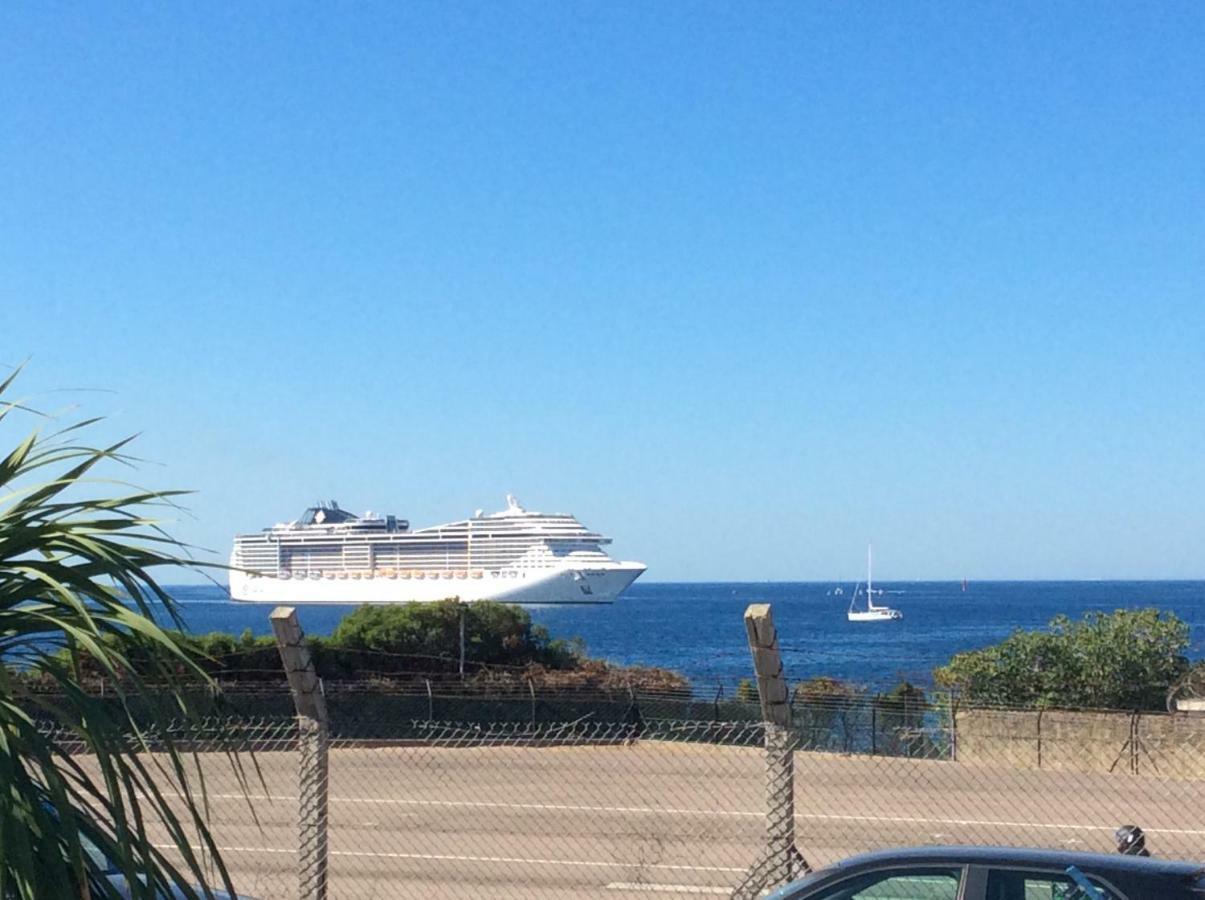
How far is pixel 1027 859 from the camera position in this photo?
5.00 metres

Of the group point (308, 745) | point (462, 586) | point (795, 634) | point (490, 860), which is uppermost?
point (308, 745)

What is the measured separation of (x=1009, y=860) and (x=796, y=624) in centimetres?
13209

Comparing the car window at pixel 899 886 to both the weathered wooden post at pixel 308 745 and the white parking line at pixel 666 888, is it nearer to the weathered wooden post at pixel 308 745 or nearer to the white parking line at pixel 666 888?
the weathered wooden post at pixel 308 745

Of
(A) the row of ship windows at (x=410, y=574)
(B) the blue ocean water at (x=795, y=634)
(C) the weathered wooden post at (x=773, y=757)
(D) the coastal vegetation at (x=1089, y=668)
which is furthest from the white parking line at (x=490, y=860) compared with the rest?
(A) the row of ship windows at (x=410, y=574)

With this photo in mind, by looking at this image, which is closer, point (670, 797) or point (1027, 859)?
point (1027, 859)

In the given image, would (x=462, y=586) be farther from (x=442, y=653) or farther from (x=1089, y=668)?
(x=1089, y=668)

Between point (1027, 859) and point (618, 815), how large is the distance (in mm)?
8193

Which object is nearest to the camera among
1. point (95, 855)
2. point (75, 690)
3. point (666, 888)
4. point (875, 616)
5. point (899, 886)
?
point (75, 690)

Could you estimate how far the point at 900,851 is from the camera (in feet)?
17.3

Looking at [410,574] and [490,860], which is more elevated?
[490,860]

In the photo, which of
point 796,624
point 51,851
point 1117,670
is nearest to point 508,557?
point 796,624

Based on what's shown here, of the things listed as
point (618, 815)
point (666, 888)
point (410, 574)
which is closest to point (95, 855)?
point (666, 888)

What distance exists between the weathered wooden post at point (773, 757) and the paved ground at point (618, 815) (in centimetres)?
374

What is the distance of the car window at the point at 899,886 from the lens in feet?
16.5
